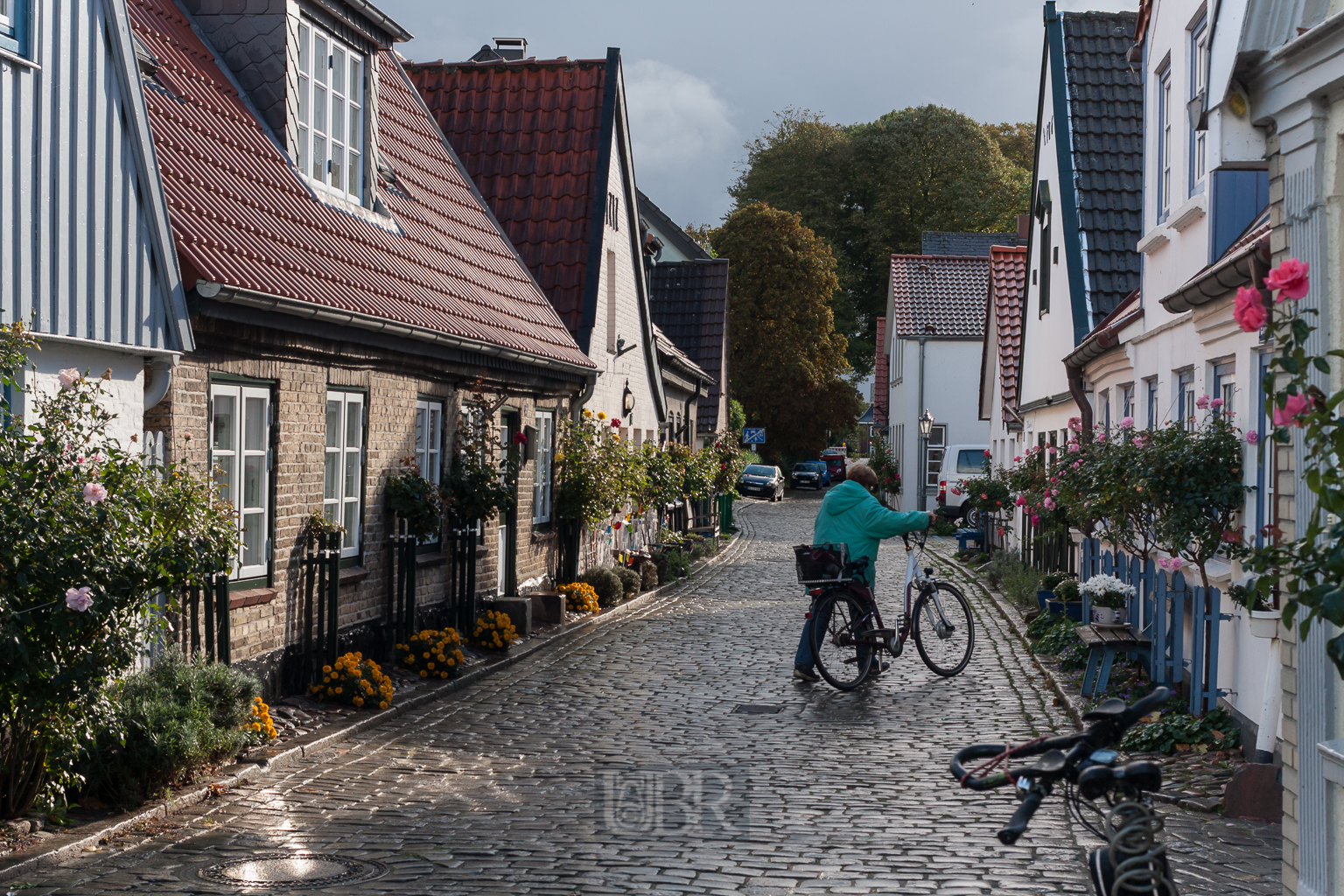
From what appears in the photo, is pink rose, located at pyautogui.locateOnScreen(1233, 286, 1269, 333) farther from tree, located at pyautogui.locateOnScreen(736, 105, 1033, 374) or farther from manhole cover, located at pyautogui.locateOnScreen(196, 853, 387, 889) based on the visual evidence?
tree, located at pyautogui.locateOnScreen(736, 105, 1033, 374)

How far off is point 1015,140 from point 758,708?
64176 mm

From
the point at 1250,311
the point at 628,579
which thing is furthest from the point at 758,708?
the point at 628,579

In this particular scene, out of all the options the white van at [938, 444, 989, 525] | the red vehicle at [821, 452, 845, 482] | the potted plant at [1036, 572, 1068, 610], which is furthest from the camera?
the red vehicle at [821, 452, 845, 482]

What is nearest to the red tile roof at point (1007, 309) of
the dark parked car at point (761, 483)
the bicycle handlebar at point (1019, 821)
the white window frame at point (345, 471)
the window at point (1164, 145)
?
the window at point (1164, 145)

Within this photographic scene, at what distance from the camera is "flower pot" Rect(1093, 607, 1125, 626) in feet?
37.2

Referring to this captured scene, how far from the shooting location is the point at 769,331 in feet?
195

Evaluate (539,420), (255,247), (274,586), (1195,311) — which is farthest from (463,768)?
(539,420)

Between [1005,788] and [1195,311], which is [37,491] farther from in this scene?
[1195,311]

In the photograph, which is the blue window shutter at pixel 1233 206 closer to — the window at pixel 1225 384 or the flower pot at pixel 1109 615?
the window at pixel 1225 384

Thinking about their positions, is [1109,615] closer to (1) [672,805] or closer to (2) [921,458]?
(1) [672,805]

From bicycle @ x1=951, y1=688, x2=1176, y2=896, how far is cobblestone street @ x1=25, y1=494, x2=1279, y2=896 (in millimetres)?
2579

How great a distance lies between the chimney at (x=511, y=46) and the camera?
24.0 metres

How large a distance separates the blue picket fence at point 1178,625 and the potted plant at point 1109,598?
5.2 inches

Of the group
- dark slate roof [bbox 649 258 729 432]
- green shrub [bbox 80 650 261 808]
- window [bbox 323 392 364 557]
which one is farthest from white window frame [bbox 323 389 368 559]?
dark slate roof [bbox 649 258 729 432]
